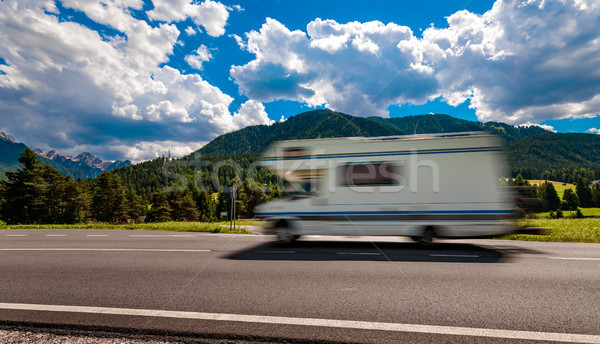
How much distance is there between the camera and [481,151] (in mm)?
7938

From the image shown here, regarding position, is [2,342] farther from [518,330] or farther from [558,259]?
[558,259]

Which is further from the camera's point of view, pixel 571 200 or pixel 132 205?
pixel 571 200

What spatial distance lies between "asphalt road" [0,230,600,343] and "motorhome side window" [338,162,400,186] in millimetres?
2079

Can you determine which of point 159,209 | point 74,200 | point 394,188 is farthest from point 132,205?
point 394,188

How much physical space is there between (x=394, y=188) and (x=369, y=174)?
31.0 inches

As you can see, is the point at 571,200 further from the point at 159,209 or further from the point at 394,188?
the point at 159,209

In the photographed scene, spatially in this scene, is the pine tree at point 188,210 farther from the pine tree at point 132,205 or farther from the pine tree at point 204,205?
the pine tree at point 132,205

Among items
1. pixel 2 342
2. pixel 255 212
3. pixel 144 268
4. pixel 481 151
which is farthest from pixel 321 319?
pixel 481 151

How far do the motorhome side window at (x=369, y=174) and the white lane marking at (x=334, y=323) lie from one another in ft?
18.1

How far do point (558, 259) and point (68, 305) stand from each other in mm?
8969

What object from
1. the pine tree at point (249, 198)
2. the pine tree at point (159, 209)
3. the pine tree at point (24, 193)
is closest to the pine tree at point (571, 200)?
the pine tree at point (249, 198)

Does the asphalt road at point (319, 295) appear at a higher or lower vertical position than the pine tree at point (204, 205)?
higher

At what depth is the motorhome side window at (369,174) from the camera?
8.31 metres

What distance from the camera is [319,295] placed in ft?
13.5
